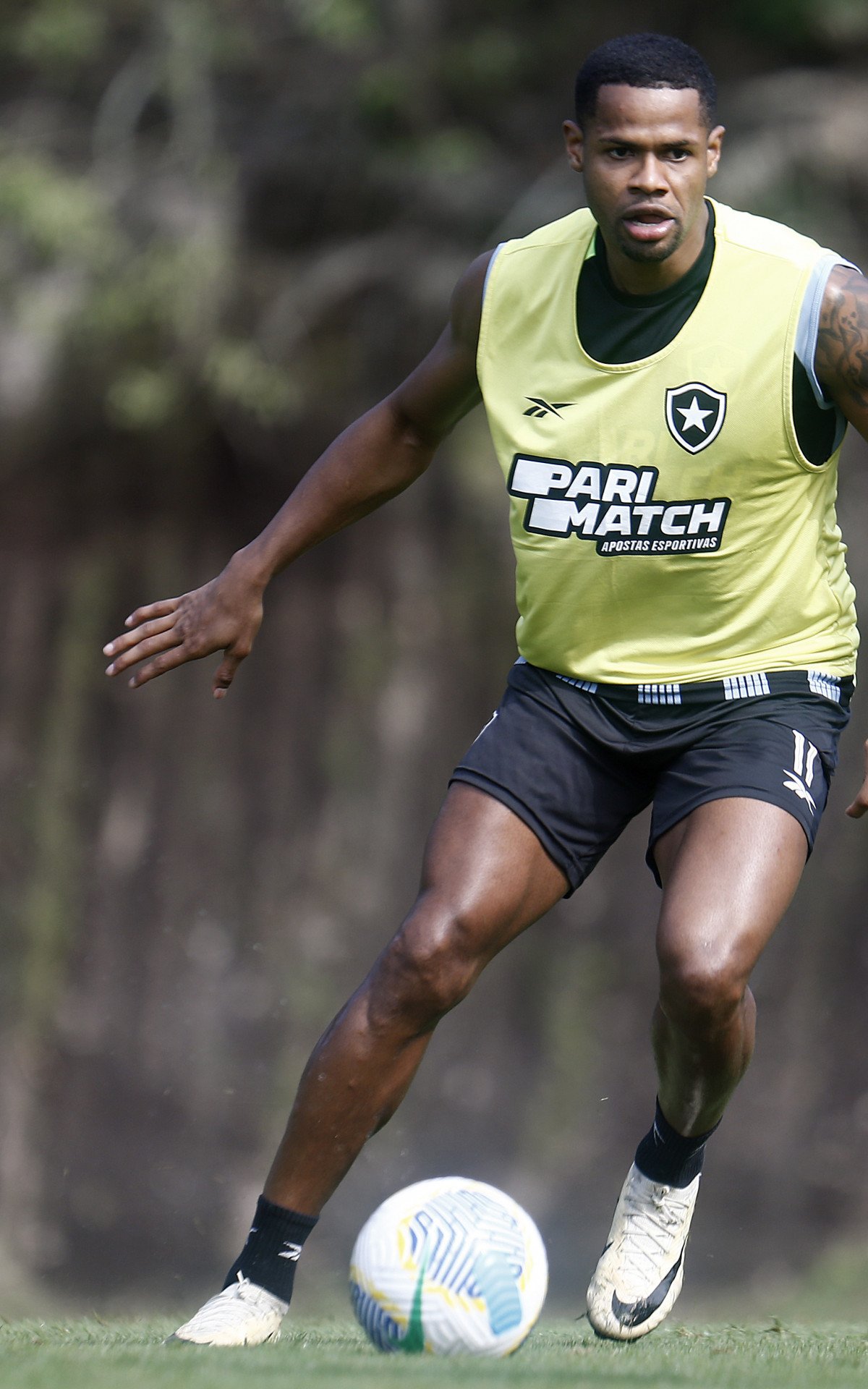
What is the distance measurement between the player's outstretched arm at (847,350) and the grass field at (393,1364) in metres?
1.10

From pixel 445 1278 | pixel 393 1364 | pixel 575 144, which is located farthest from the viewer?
pixel 575 144

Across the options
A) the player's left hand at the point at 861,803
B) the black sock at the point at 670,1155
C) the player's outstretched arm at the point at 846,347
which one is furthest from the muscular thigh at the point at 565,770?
the player's outstretched arm at the point at 846,347

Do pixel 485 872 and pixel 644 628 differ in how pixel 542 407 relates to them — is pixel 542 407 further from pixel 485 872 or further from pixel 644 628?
pixel 485 872

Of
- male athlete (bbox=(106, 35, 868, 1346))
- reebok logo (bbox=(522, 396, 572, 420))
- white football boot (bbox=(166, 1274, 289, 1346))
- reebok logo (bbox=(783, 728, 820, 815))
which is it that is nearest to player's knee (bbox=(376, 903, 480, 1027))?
male athlete (bbox=(106, 35, 868, 1346))

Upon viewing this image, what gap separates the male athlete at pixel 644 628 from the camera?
3.27 metres

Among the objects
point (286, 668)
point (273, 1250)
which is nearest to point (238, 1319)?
point (273, 1250)

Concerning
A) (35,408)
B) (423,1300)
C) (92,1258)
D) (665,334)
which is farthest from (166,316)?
(423,1300)

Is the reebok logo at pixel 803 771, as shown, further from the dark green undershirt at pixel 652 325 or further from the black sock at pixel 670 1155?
the black sock at pixel 670 1155

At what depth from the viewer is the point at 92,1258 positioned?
27.8ft

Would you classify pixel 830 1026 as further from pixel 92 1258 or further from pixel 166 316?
pixel 166 316

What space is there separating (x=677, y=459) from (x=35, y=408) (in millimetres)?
6469

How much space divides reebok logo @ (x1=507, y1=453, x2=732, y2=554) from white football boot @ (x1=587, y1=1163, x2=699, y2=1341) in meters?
1.42

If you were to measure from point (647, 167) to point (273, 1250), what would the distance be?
233 centimetres

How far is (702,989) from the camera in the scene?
3.15 metres
